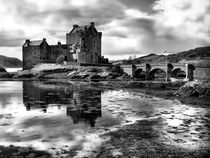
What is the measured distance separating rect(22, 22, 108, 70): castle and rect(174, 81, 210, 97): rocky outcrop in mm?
48788

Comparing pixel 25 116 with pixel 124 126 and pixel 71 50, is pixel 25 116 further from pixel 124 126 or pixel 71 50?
pixel 71 50

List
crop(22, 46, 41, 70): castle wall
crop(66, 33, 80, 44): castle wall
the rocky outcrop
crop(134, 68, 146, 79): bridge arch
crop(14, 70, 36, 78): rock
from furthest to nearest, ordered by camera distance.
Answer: crop(134, 68, 146, 79): bridge arch < crop(22, 46, 41, 70): castle wall < crop(66, 33, 80, 44): castle wall < crop(14, 70, 36, 78): rock < the rocky outcrop

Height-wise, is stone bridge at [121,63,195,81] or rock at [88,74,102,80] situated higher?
stone bridge at [121,63,195,81]

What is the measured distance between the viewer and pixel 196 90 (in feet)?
97.3

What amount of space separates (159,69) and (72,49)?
29740mm

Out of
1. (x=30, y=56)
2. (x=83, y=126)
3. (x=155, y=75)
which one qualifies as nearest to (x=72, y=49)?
(x=30, y=56)

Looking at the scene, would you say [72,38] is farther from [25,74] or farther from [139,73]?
[139,73]

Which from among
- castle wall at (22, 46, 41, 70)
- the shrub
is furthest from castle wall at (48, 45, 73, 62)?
castle wall at (22, 46, 41, 70)

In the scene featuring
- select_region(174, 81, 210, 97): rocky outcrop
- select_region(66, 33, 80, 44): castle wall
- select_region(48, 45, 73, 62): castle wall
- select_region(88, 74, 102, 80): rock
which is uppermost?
select_region(66, 33, 80, 44): castle wall

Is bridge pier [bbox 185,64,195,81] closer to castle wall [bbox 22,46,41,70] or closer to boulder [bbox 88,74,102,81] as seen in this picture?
boulder [bbox 88,74,102,81]

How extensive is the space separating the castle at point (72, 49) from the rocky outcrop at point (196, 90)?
1921 inches

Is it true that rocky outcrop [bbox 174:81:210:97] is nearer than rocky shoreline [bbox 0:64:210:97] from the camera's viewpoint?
Yes

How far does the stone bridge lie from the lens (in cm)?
6081

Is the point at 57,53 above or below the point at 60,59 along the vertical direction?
above
